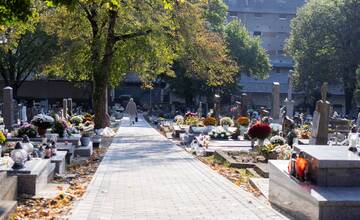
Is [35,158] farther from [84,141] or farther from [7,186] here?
[84,141]

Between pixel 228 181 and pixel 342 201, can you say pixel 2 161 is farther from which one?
pixel 342 201

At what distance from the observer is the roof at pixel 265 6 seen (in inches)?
3292

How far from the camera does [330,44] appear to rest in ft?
182

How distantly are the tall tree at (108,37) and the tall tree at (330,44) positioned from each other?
94.1 feet

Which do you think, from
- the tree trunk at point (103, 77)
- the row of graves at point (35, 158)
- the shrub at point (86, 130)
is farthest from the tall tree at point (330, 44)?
the row of graves at point (35, 158)

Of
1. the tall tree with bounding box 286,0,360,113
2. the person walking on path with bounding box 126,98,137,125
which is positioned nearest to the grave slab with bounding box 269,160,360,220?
the person walking on path with bounding box 126,98,137,125

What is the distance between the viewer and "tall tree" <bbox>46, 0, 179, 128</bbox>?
1106 inches

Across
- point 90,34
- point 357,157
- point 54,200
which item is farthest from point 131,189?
point 90,34

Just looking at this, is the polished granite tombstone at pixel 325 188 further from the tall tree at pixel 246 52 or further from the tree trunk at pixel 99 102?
the tall tree at pixel 246 52

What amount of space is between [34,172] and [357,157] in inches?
208

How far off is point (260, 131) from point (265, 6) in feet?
226

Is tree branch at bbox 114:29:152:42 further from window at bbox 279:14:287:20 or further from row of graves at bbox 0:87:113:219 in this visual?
window at bbox 279:14:287:20

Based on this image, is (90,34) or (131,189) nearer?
(131,189)

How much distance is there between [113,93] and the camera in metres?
74.8
